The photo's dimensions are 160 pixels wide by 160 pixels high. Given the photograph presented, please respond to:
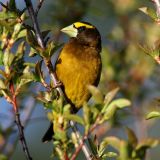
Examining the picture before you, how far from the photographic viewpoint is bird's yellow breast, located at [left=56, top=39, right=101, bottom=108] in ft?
11.9

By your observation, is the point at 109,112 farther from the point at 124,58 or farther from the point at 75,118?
the point at 124,58

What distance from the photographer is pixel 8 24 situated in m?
2.34

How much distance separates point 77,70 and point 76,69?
11 mm

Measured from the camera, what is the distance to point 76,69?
146 inches

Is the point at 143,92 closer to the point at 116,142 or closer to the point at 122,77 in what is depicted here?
the point at 122,77

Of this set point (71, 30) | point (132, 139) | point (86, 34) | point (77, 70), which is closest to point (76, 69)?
point (77, 70)

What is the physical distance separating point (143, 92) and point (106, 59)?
35cm

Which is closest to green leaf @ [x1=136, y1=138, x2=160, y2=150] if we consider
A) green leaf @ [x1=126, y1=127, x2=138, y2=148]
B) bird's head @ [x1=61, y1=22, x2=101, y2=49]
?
green leaf @ [x1=126, y1=127, x2=138, y2=148]

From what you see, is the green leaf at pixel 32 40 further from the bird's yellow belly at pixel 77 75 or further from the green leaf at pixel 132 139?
the bird's yellow belly at pixel 77 75

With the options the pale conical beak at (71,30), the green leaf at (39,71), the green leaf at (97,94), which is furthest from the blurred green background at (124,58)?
the green leaf at (97,94)

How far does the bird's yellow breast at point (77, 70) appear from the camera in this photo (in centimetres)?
362

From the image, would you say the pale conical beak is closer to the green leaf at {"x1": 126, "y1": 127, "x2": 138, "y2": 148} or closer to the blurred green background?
the blurred green background

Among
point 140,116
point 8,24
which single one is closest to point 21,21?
point 8,24


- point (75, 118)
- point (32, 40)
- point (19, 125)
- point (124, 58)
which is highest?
point (32, 40)
